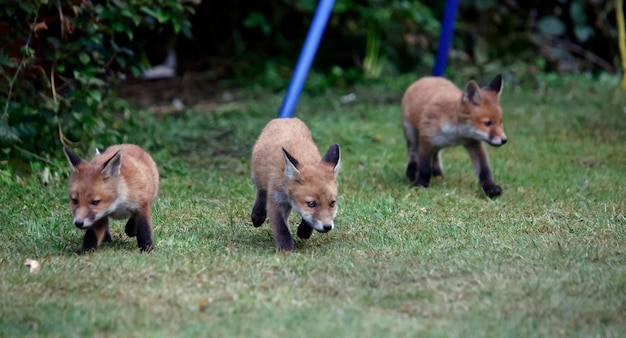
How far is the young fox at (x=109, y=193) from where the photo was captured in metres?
6.10

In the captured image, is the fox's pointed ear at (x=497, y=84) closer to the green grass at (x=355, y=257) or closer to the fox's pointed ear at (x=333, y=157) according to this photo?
the green grass at (x=355, y=257)

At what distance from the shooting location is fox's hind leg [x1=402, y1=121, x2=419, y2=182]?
9.41 metres

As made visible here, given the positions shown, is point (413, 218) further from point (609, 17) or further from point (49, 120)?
point (609, 17)

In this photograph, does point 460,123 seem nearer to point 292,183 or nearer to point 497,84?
point 497,84

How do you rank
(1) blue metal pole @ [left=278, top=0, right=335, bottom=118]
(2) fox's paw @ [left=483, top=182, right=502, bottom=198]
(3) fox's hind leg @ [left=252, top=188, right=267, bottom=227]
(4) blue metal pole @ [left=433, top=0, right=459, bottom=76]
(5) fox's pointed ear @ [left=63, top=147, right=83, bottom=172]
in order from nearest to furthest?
(5) fox's pointed ear @ [left=63, top=147, right=83, bottom=172]
(3) fox's hind leg @ [left=252, top=188, right=267, bottom=227]
(2) fox's paw @ [left=483, top=182, right=502, bottom=198]
(1) blue metal pole @ [left=278, top=0, right=335, bottom=118]
(4) blue metal pole @ [left=433, top=0, right=459, bottom=76]

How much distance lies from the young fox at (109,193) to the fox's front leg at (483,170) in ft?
11.1

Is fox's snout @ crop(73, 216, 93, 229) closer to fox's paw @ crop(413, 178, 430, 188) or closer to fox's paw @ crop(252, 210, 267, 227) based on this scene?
fox's paw @ crop(252, 210, 267, 227)

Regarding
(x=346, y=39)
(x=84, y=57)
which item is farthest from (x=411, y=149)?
(x=346, y=39)

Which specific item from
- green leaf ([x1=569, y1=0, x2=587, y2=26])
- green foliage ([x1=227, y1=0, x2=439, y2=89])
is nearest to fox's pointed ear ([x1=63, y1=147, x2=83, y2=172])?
green foliage ([x1=227, y1=0, x2=439, y2=89])

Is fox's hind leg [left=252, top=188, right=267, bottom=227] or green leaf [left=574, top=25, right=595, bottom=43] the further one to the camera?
green leaf [left=574, top=25, right=595, bottom=43]

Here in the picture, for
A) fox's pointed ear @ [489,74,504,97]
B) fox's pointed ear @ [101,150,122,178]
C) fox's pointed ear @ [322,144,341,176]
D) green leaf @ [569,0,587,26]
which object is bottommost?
green leaf @ [569,0,587,26]

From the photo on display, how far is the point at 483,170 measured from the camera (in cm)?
880

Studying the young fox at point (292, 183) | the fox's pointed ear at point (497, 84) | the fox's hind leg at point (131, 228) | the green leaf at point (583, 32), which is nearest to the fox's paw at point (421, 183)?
the fox's pointed ear at point (497, 84)

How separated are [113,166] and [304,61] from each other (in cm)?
456
